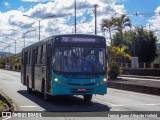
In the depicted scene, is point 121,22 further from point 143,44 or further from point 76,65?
point 76,65

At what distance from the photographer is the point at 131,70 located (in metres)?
58.6

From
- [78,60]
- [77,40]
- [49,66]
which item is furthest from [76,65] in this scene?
[49,66]

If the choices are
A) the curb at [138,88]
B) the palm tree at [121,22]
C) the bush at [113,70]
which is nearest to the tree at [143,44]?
the palm tree at [121,22]

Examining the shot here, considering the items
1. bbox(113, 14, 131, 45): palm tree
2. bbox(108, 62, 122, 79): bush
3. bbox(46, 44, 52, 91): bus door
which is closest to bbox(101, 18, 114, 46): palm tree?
bbox(113, 14, 131, 45): palm tree

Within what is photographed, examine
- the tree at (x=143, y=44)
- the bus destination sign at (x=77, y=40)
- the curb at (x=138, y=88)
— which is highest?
the tree at (x=143, y=44)

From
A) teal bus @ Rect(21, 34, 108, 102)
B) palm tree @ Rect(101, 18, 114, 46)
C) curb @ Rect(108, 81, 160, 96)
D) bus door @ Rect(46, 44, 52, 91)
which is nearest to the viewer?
teal bus @ Rect(21, 34, 108, 102)

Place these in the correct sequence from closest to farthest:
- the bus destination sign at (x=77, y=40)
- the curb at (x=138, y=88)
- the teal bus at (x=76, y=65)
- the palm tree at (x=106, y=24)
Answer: the teal bus at (x=76, y=65), the bus destination sign at (x=77, y=40), the curb at (x=138, y=88), the palm tree at (x=106, y=24)

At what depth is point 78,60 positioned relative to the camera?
1817cm

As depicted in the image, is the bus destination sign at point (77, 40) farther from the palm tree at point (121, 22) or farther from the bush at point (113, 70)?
the palm tree at point (121, 22)

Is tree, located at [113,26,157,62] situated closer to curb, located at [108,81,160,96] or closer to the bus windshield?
curb, located at [108,81,160,96]

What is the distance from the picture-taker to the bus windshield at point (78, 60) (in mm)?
18062

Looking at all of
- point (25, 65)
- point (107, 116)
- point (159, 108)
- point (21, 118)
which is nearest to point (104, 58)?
point (159, 108)

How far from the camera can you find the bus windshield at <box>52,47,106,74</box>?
18.1m

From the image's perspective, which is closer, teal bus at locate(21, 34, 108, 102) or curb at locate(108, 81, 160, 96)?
teal bus at locate(21, 34, 108, 102)
